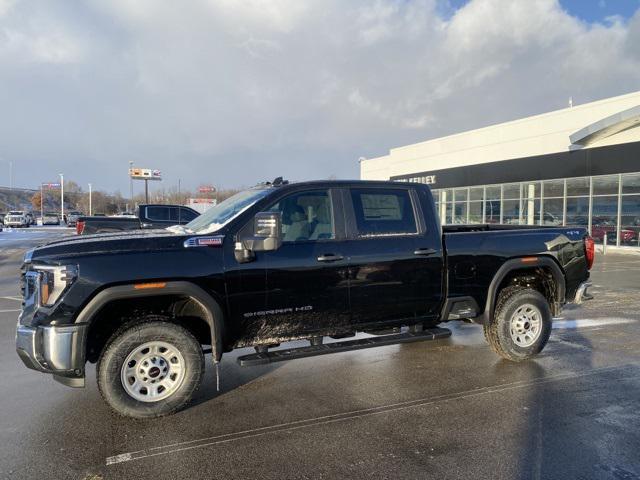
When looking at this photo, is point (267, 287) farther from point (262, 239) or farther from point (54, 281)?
point (54, 281)

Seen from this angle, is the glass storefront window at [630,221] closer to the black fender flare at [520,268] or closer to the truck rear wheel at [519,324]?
the black fender flare at [520,268]

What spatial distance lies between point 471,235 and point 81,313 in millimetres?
4008

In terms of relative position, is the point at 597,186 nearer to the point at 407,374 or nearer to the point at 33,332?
the point at 407,374

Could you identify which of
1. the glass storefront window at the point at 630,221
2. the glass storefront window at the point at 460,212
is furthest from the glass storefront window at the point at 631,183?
the glass storefront window at the point at 460,212

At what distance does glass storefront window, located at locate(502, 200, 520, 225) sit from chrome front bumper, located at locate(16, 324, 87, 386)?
25.9 m

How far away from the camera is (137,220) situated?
14039 millimetres

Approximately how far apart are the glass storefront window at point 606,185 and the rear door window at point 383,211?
20231 millimetres

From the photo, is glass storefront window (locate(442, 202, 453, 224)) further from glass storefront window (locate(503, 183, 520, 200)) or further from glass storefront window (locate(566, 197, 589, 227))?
glass storefront window (locate(566, 197, 589, 227))

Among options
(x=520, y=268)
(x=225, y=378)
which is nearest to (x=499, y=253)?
(x=520, y=268)

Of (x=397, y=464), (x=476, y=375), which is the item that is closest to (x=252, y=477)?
(x=397, y=464)

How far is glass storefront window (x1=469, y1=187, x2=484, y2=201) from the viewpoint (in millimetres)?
29422

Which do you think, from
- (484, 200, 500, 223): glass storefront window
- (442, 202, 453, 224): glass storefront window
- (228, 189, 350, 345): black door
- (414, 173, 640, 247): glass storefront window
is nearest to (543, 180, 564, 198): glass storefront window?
(414, 173, 640, 247): glass storefront window

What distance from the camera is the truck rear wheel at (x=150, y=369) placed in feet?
13.5

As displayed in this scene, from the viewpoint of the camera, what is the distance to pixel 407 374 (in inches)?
215
